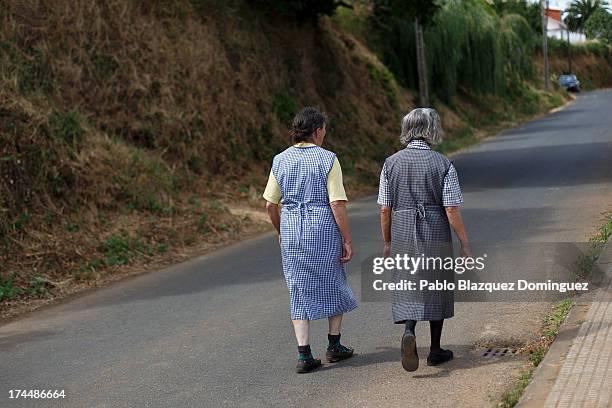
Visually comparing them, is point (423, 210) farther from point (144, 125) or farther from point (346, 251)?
point (144, 125)

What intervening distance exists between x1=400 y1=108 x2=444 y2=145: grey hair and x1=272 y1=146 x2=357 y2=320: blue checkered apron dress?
51 centimetres

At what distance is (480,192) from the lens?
628 inches

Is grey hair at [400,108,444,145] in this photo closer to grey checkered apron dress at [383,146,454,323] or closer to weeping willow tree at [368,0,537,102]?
grey checkered apron dress at [383,146,454,323]

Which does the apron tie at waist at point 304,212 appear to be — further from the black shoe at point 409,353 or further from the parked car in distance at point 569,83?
the parked car in distance at point 569,83

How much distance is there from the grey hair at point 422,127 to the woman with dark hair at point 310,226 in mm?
517

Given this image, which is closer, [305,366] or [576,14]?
[305,366]

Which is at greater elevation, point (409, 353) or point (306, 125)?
point (306, 125)

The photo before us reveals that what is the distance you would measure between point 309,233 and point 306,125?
2.36 feet

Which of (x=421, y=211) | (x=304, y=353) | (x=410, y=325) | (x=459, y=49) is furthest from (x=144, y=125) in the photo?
(x=459, y=49)

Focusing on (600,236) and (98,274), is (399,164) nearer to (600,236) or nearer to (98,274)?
(600,236)

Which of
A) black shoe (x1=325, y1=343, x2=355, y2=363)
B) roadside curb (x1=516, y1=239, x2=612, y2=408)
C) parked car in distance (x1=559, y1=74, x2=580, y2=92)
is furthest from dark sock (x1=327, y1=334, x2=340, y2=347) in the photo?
parked car in distance (x1=559, y1=74, x2=580, y2=92)

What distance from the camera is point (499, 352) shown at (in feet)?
21.0

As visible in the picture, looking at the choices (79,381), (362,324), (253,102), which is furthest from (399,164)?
(253,102)

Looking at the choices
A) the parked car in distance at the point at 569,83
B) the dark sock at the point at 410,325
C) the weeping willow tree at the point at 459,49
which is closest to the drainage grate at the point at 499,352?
the dark sock at the point at 410,325
